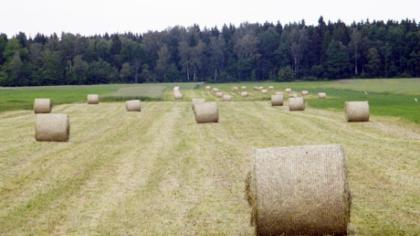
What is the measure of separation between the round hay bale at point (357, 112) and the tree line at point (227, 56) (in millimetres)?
106874

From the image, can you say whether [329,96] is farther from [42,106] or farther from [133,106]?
[42,106]

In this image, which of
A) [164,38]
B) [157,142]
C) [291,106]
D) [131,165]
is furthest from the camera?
[164,38]

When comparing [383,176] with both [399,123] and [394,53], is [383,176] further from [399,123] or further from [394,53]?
[394,53]

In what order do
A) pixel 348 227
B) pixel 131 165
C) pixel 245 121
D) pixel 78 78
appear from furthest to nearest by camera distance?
1. pixel 78 78
2. pixel 245 121
3. pixel 131 165
4. pixel 348 227

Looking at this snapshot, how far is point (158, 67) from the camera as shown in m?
174

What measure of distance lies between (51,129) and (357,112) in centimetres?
1613

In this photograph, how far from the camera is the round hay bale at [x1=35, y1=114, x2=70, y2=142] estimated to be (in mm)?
26234

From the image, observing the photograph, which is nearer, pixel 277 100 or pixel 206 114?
pixel 206 114

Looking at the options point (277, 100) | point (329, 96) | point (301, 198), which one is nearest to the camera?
point (301, 198)

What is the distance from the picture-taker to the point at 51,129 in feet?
86.3

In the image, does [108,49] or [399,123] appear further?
[108,49]

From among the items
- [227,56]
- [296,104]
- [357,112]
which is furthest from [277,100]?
[227,56]

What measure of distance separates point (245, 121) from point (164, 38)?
164 metres

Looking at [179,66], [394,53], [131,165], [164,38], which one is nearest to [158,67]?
[179,66]
